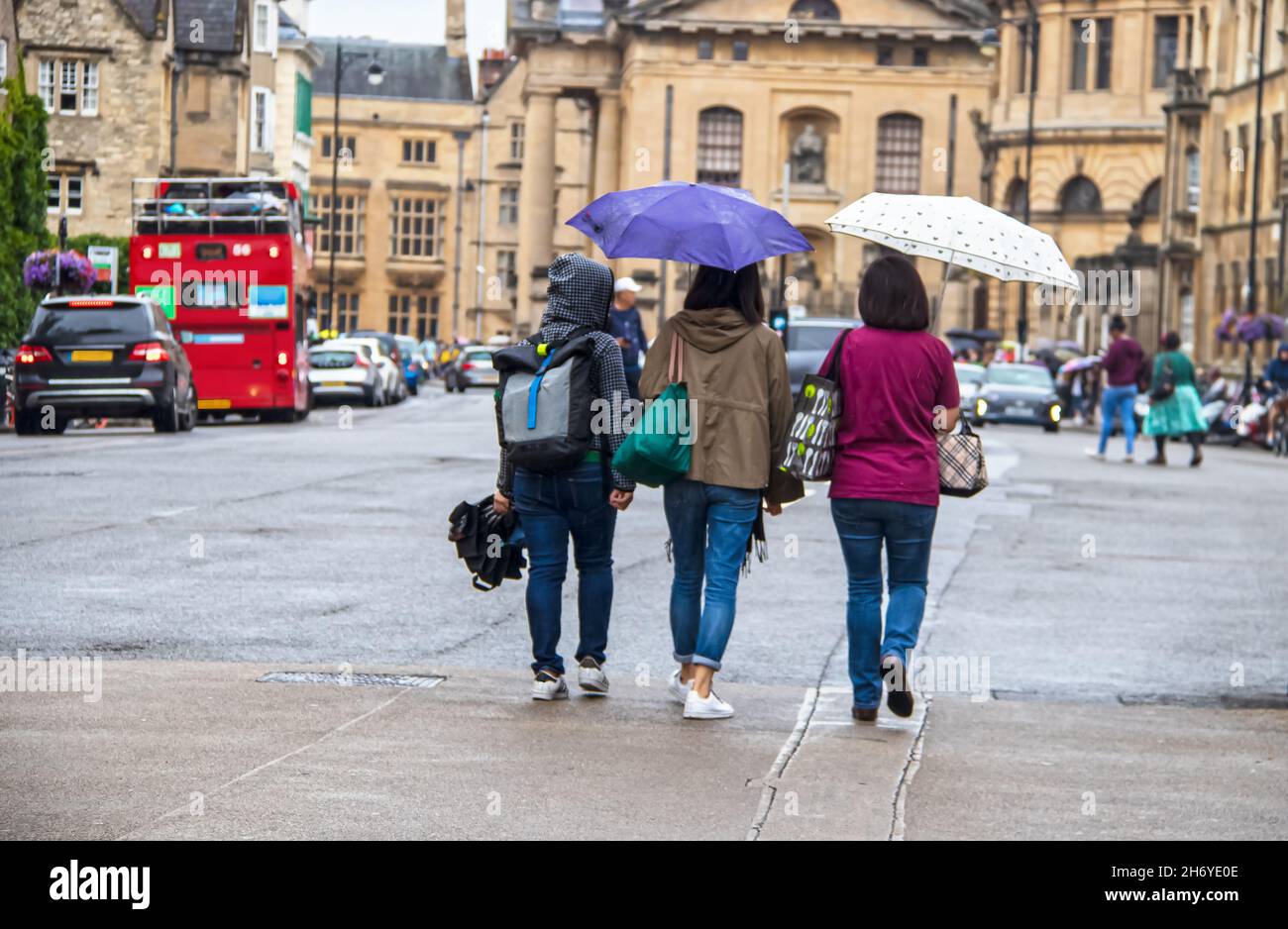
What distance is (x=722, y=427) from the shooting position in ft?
30.6

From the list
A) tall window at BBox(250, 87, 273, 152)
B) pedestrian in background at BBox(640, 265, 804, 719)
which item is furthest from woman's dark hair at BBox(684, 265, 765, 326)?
tall window at BBox(250, 87, 273, 152)

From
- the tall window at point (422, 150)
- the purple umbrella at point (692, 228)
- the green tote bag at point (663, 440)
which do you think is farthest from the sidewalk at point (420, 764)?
the tall window at point (422, 150)

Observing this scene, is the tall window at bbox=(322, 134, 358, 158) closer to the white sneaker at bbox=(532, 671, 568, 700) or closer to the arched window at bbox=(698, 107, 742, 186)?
the arched window at bbox=(698, 107, 742, 186)

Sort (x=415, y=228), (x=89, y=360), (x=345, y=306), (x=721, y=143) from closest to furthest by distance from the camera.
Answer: (x=89, y=360) < (x=721, y=143) < (x=345, y=306) < (x=415, y=228)

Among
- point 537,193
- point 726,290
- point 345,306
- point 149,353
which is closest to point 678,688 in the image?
point 726,290

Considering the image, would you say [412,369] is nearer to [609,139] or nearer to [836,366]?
[609,139]

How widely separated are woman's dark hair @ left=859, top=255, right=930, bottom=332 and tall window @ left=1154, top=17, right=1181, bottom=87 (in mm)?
82904

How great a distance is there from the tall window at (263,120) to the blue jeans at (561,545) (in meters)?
74.3

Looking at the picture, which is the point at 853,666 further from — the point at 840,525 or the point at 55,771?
the point at 55,771

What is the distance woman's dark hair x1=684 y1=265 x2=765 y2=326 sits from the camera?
9312 millimetres

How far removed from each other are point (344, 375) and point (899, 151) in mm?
41243
